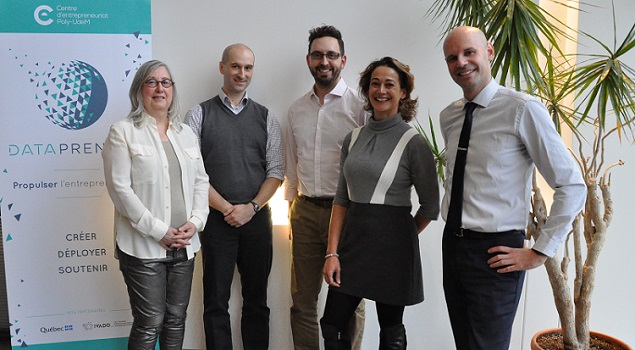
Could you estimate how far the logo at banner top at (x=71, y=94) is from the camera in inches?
119

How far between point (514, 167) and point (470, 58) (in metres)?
Result: 0.45

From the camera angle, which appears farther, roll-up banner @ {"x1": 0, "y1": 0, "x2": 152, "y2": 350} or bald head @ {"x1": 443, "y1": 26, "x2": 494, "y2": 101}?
roll-up banner @ {"x1": 0, "y1": 0, "x2": 152, "y2": 350}

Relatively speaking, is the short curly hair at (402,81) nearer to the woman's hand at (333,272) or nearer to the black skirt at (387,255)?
the black skirt at (387,255)

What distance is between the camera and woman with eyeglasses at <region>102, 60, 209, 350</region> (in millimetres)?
2455

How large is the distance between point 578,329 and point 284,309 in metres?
1.79

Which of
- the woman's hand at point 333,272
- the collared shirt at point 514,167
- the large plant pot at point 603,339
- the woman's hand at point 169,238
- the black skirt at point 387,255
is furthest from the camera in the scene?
the large plant pot at point 603,339

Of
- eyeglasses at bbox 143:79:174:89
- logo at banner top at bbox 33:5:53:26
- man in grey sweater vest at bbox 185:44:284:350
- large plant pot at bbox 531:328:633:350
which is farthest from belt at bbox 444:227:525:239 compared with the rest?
logo at banner top at bbox 33:5:53:26

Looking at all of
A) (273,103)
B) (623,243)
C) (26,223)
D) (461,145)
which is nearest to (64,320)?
Result: (26,223)

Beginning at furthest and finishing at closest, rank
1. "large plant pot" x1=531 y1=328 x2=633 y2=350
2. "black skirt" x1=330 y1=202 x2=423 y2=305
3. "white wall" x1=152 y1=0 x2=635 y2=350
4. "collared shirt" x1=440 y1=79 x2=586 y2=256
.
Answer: "white wall" x1=152 y1=0 x2=635 y2=350 < "large plant pot" x1=531 y1=328 x2=633 y2=350 < "black skirt" x1=330 y1=202 x2=423 y2=305 < "collared shirt" x1=440 y1=79 x2=586 y2=256

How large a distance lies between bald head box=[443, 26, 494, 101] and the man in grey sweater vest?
4.44 ft

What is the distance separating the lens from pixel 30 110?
3021mm

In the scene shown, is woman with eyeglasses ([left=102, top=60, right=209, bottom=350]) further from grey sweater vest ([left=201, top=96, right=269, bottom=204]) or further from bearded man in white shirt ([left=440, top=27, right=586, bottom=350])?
bearded man in white shirt ([left=440, top=27, right=586, bottom=350])

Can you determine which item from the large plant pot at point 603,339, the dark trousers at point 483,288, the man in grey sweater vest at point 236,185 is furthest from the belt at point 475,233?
the man in grey sweater vest at point 236,185

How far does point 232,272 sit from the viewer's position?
3094 mm
